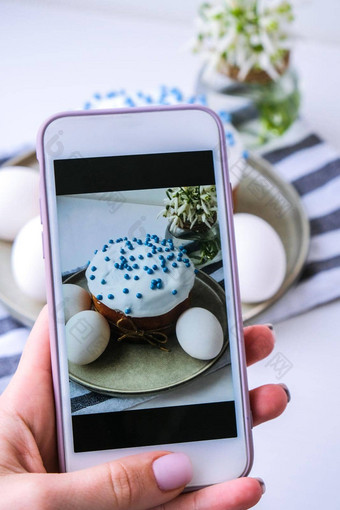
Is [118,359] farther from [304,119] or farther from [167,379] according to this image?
[304,119]

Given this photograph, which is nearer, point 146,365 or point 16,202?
point 146,365

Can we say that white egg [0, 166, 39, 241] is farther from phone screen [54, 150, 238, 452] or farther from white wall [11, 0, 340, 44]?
white wall [11, 0, 340, 44]

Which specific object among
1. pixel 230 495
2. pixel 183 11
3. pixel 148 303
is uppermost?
pixel 183 11

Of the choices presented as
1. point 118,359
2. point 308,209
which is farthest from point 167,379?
point 308,209

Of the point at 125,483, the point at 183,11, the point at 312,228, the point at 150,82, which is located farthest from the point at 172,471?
the point at 183,11

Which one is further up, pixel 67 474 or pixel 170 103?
pixel 170 103

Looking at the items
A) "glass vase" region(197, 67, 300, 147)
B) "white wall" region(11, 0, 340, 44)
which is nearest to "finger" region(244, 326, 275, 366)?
"glass vase" region(197, 67, 300, 147)

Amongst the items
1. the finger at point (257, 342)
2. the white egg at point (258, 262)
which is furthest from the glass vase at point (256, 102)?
the finger at point (257, 342)

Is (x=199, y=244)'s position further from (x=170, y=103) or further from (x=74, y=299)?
(x=170, y=103)
